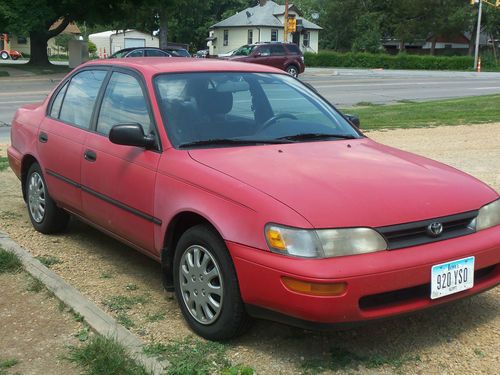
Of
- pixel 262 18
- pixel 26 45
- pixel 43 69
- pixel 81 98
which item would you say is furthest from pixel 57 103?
pixel 26 45

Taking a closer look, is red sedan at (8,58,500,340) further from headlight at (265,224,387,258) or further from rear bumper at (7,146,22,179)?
rear bumper at (7,146,22,179)

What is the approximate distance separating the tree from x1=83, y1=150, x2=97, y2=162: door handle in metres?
28.0

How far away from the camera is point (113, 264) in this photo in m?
4.98

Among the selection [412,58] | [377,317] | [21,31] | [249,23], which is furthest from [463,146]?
[249,23]

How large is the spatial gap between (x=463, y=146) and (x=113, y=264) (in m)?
7.65

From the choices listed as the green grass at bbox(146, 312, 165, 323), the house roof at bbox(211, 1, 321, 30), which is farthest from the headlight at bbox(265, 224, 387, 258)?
the house roof at bbox(211, 1, 321, 30)

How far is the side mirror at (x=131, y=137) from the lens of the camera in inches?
158

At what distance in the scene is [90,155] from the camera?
4.69 meters

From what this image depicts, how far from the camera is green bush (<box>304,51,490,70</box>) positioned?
5588 centimetres

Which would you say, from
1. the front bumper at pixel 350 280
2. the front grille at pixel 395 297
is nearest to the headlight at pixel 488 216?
the front bumper at pixel 350 280

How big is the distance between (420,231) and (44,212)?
142 inches

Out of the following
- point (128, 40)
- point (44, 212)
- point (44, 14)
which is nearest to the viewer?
point (44, 212)

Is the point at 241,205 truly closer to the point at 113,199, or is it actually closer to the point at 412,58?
the point at 113,199

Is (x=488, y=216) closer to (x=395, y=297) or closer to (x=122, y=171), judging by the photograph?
(x=395, y=297)
